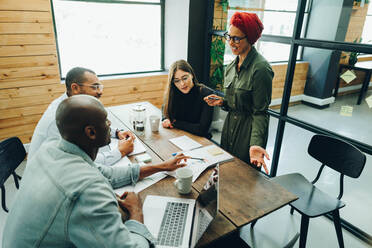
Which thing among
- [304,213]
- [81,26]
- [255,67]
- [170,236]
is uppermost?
[81,26]

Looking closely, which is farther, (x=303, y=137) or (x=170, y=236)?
(x=303, y=137)

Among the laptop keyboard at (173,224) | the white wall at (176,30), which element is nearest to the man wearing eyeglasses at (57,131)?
the laptop keyboard at (173,224)

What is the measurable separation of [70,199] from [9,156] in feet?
4.07

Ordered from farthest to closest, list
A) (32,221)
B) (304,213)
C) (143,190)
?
(304,213)
(143,190)
(32,221)

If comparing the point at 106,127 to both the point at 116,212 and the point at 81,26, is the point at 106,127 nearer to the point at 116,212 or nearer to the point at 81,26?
the point at 116,212

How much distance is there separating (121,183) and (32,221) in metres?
0.59

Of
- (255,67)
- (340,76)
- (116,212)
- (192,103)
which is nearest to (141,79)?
(192,103)

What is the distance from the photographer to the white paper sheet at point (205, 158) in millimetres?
1571

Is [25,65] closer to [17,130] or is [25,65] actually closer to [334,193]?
[17,130]

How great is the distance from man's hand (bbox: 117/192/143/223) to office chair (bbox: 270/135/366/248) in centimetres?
111

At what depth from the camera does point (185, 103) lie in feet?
7.71

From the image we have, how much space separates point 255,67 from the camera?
6.02ft

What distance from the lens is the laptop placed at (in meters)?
1.07

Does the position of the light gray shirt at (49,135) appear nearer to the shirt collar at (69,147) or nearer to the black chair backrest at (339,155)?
the shirt collar at (69,147)
